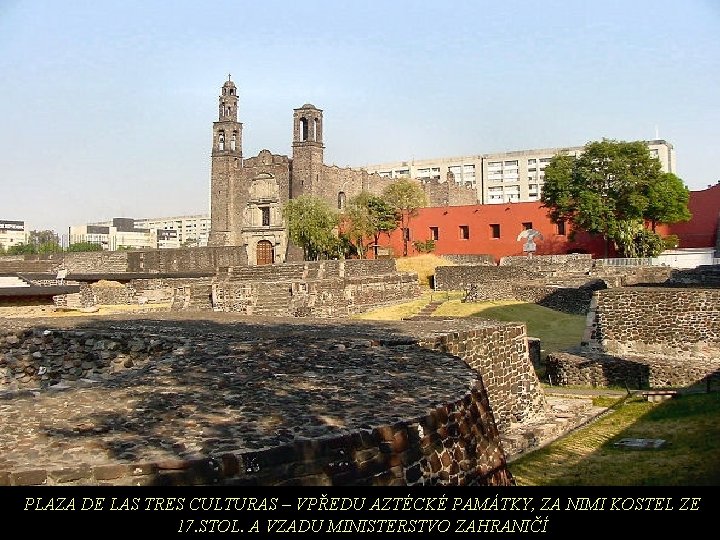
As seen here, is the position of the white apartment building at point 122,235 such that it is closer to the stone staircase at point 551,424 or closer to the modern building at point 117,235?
the modern building at point 117,235

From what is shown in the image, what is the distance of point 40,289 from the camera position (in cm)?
1711

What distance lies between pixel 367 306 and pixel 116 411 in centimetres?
1940

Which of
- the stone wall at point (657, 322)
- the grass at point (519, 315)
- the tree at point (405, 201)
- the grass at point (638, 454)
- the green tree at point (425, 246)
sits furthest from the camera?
the green tree at point (425, 246)

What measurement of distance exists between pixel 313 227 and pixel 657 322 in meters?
26.5

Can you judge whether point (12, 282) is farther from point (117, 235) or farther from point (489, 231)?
point (117, 235)

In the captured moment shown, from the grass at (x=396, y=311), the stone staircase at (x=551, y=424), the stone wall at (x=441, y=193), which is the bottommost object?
the stone staircase at (x=551, y=424)

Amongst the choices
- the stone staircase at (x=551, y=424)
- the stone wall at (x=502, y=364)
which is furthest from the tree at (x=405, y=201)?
the stone wall at (x=502, y=364)

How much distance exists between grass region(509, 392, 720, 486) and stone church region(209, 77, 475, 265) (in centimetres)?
3573

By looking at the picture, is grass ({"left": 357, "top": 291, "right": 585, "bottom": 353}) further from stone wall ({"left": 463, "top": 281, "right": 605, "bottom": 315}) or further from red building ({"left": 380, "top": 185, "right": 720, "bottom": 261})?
red building ({"left": 380, "top": 185, "right": 720, "bottom": 261})

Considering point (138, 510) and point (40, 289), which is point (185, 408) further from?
point (40, 289)

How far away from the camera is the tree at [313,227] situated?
40000 mm

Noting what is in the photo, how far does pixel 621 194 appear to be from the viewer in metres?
35.4

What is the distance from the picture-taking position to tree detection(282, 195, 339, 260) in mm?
40000

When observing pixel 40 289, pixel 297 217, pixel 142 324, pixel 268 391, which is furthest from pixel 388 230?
pixel 268 391
